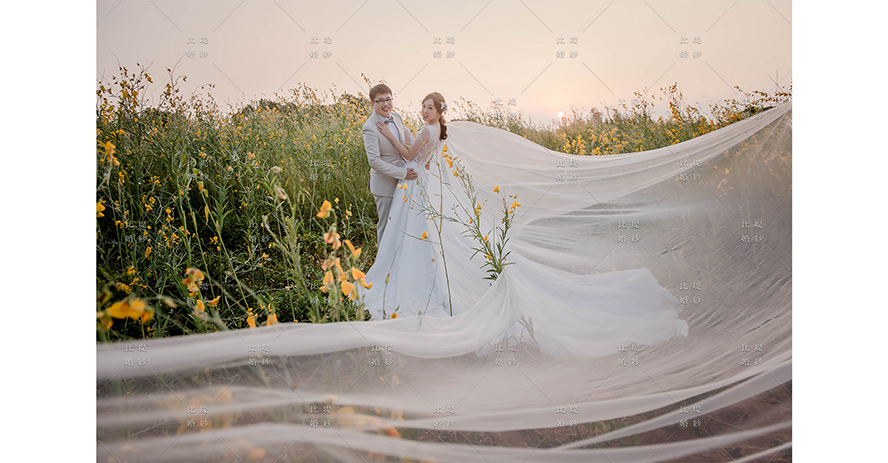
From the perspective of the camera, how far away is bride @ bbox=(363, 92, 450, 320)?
7.99 feet

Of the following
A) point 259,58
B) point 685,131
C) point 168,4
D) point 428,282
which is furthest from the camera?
point 685,131

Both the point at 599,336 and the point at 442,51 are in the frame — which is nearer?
the point at 599,336

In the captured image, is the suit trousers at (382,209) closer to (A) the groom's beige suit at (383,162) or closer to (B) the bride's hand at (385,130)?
(A) the groom's beige suit at (383,162)

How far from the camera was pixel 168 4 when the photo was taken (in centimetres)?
201

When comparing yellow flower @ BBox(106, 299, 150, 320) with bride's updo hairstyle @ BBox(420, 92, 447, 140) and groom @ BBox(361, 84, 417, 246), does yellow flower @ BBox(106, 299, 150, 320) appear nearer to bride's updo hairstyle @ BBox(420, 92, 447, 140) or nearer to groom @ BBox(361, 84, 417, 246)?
groom @ BBox(361, 84, 417, 246)

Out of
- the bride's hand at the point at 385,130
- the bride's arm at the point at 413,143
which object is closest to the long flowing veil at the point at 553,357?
the bride's arm at the point at 413,143

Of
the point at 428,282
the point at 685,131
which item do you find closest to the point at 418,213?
the point at 428,282

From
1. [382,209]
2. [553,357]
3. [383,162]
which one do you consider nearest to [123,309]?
[553,357]

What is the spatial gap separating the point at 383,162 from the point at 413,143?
0.22m

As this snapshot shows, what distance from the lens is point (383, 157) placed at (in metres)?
2.57

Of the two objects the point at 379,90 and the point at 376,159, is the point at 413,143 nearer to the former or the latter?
the point at 376,159

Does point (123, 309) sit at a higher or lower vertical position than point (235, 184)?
lower

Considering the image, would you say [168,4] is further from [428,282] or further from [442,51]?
[428,282]

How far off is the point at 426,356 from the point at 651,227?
1.48m
